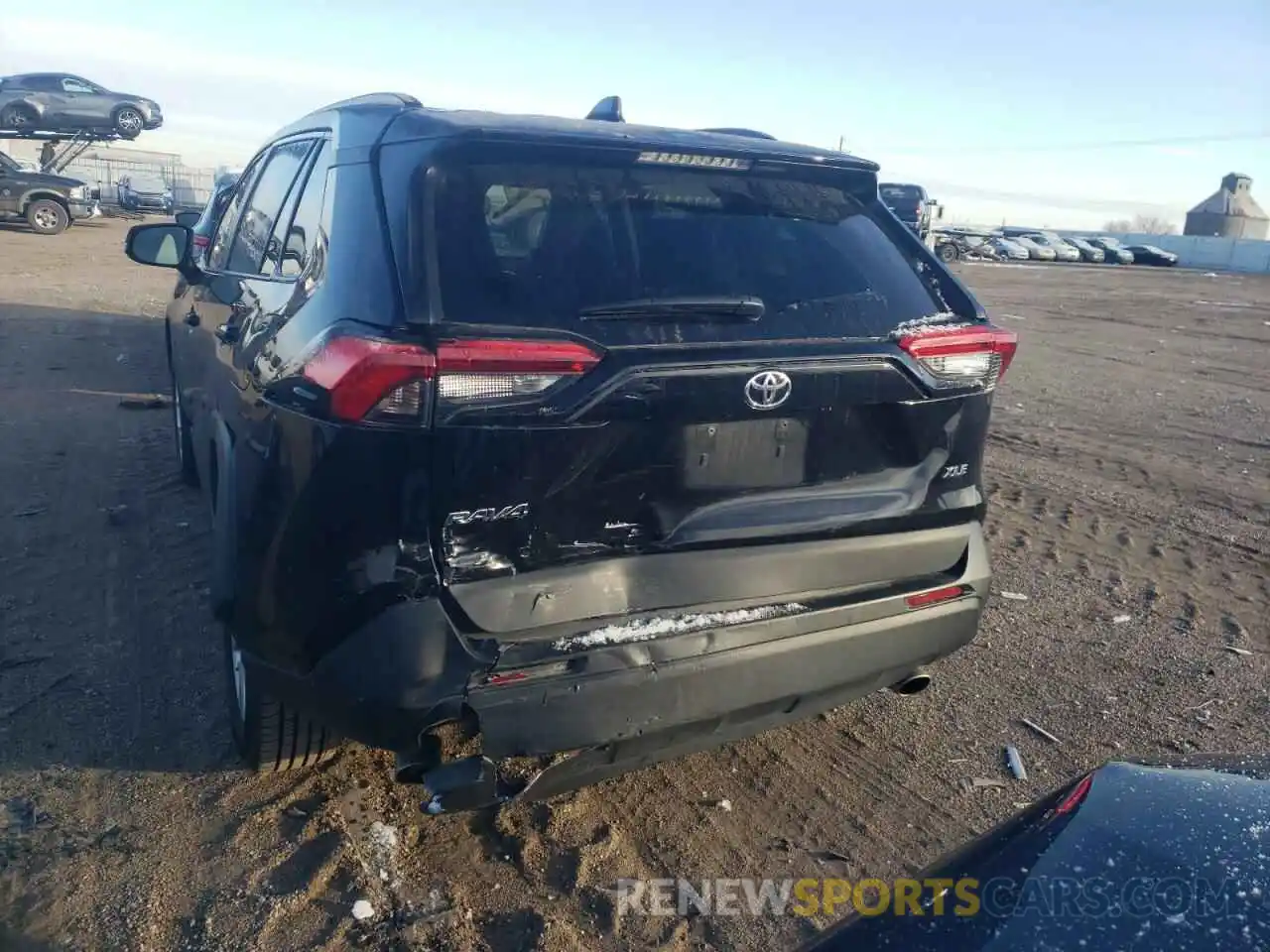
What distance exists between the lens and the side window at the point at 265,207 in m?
3.54

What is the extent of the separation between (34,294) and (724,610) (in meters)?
14.3

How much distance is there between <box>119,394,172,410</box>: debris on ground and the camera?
26.1ft

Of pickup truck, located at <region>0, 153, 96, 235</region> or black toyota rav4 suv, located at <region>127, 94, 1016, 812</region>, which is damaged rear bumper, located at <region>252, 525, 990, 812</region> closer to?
black toyota rav4 suv, located at <region>127, 94, 1016, 812</region>

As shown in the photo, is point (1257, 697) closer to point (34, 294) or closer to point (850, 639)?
point (850, 639)

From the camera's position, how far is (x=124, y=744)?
338 cm

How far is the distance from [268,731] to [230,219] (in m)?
2.63

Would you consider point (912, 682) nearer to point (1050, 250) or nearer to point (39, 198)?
point (39, 198)

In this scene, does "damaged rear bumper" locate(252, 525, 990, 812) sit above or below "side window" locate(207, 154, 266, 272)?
below

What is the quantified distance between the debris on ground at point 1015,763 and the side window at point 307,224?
2727mm

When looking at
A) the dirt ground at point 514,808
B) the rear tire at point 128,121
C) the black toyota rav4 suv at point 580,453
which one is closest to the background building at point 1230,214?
the rear tire at point 128,121


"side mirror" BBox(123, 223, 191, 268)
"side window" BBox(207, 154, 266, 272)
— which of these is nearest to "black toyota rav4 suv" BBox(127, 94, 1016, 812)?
"side window" BBox(207, 154, 266, 272)

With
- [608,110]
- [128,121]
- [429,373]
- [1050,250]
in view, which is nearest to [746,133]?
[608,110]

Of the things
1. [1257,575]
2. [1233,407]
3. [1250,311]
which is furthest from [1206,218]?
[1257,575]

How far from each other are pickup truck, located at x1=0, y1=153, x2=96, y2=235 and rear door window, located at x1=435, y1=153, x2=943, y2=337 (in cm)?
2540
